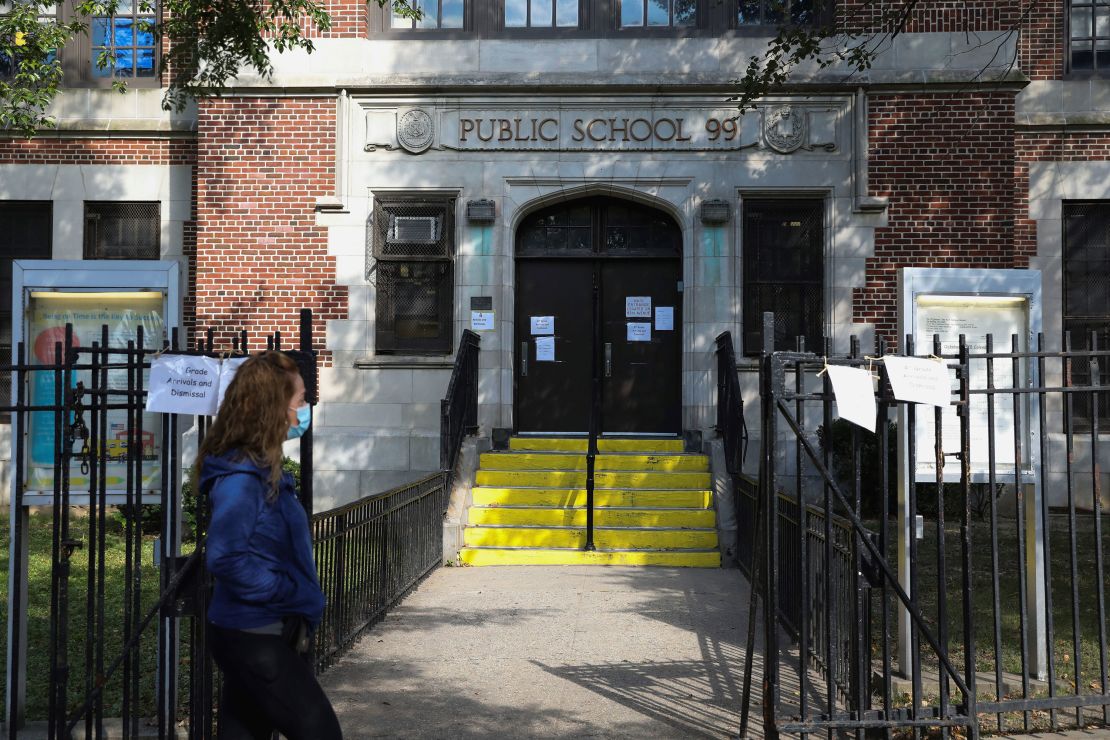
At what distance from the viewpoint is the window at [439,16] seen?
1377cm

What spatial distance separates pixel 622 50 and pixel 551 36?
94 centimetres

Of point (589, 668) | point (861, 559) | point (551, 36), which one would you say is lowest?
point (589, 668)

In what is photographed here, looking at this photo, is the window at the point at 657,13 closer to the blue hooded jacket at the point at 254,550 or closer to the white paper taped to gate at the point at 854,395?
the white paper taped to gate at the point at 854,395

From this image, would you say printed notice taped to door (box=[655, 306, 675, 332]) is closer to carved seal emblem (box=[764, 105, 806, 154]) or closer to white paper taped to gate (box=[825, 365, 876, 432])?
carved seal emblem (box=[764, 105, 806, 154])

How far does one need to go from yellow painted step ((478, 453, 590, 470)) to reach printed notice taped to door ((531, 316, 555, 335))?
6.78 feet

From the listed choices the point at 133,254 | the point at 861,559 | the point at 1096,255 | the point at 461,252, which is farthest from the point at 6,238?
the point at 1096,255

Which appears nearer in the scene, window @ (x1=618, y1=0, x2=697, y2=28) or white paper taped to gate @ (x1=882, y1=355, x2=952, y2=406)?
white paper taped to gate @ (x1=882, y1=355, x2=952, y2=406)

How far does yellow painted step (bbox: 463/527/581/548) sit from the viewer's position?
11.0 metres

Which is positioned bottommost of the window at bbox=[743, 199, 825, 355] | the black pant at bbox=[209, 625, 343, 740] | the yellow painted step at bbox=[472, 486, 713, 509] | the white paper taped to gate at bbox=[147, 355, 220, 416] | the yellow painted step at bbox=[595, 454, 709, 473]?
the yellow painted step at bbox=[472, 486, 713, 509]

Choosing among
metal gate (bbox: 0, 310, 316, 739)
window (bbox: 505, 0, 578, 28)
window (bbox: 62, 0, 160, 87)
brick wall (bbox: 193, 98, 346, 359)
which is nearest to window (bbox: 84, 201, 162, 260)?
brick wall (bbox: 193, 98, 346, 359)

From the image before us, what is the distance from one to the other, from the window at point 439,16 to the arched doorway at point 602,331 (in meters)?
2.71

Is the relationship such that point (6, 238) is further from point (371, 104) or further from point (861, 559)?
point (861, 559)

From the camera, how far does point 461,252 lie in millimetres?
13469

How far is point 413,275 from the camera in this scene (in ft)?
44.7
